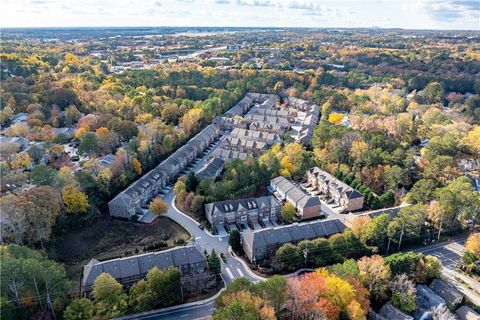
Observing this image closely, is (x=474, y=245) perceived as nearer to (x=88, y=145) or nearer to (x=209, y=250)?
(x=209, y=250)

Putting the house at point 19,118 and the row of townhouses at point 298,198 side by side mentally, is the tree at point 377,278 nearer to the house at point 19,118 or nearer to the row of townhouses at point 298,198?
the row of townhouses at point 298,198

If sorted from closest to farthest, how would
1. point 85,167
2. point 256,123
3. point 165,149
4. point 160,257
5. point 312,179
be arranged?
point 160,257 → point 85,167 → point 312,179 → point 165,149 → point 256,123

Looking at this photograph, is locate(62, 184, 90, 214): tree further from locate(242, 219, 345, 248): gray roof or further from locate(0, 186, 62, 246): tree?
locate(242, 219, 345, 248): gray roof

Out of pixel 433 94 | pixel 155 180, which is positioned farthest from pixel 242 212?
pixel 433 94

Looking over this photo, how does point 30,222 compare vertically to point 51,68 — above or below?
below

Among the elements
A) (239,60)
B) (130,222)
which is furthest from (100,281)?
(239,60)

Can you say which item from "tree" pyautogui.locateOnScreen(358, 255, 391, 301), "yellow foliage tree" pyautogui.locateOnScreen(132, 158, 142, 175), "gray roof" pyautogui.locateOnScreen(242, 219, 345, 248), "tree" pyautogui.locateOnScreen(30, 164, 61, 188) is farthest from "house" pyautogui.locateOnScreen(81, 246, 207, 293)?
"yellow foliage tree" pyautogui.locateOnScreen(132, 158, 142, 175)

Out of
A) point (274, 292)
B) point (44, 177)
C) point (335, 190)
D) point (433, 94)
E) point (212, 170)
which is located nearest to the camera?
point (274, 292)

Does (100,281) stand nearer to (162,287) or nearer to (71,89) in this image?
(162,287)

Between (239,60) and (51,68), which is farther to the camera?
(239,60)
